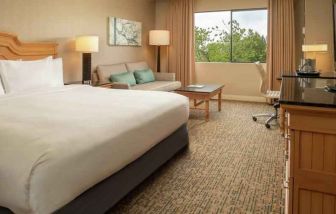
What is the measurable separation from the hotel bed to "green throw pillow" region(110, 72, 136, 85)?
7.88 feet

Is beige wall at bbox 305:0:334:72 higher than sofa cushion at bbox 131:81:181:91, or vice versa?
beige wall at bbox 305:0:334:72

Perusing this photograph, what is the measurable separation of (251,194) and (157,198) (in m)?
0.78

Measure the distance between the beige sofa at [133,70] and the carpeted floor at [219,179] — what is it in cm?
163

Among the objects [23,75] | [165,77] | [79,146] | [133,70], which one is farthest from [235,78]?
[79,146]

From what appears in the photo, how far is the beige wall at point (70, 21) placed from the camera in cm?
402

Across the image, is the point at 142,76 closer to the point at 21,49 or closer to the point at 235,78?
the point at 235,78

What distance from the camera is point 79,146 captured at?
1.69 m

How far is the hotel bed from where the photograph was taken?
146 cm

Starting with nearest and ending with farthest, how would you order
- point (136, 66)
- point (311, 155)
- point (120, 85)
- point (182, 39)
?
point (311, 155), point (120, 85), point (136, 66), point (182, 39)

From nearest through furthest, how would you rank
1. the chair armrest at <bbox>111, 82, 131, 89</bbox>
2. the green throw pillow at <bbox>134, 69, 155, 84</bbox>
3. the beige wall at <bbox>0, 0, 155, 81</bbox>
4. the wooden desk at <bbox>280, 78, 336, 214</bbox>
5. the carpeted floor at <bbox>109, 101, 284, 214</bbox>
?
the wooden desk at <bbox>280, 78, 336, 214</bbox>, the carpeted floor at <bbox>109, 101, 284, 214</bbox>, the beige wall at <bbox>0, 0, 155, 81</bbox>, the chair armrest at <bbox>111, 82, 131, 89</bbox>, the green throw pillow at <bbox>134, 69, 155, 84</bbox>

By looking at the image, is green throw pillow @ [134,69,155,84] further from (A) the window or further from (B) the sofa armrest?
(A) the window

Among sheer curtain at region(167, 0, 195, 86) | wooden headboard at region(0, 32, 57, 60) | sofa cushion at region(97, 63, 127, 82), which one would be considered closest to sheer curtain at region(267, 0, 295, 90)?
sheer curtain at region(167, 0, 195, 86)

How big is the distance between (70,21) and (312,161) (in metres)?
4.43

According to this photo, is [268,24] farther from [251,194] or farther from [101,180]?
[101,180]
